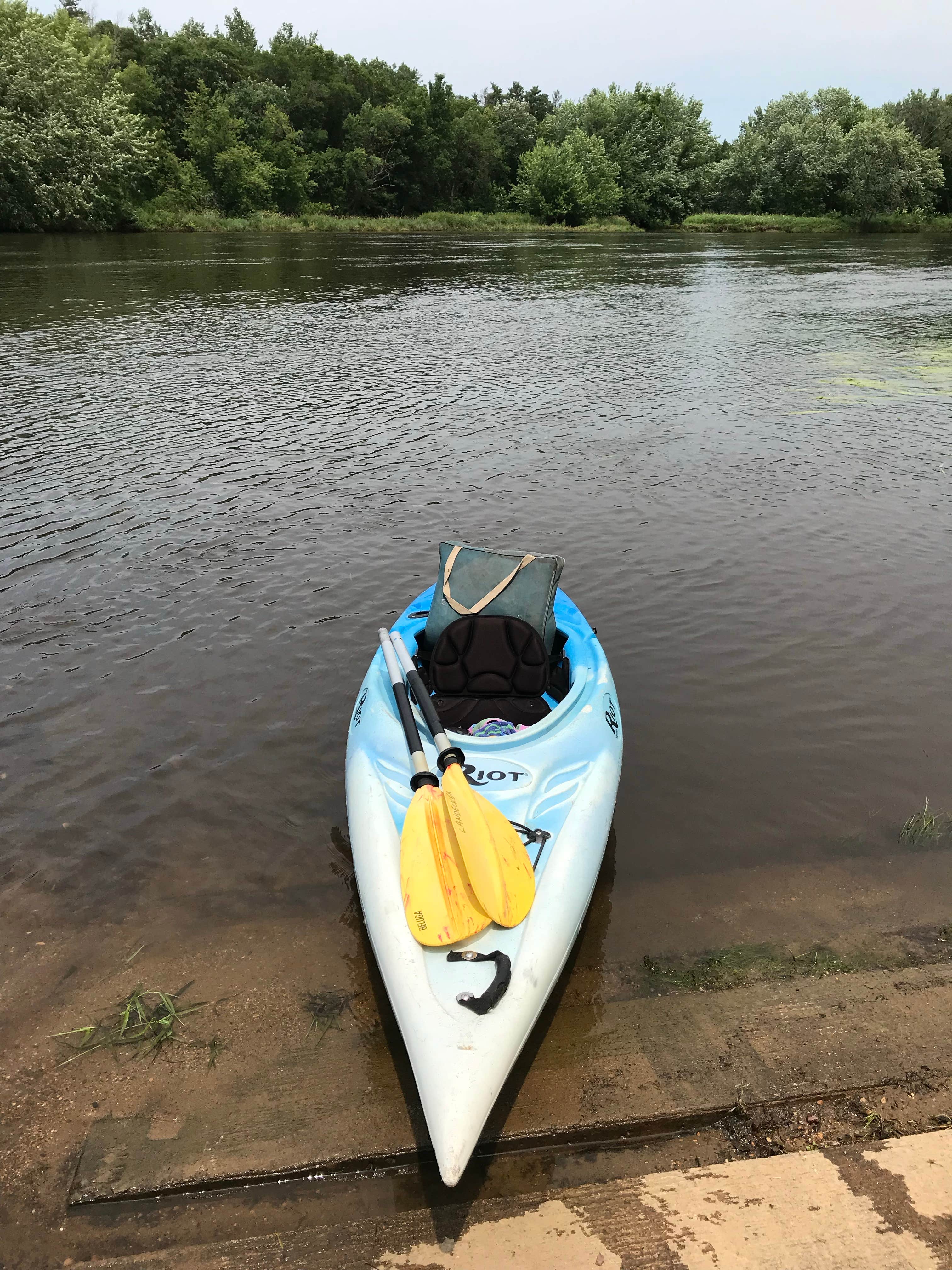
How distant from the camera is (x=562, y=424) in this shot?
14.4 meters

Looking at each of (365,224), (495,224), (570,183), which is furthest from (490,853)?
(570,183)

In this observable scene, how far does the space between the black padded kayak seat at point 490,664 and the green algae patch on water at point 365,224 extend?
50.0m

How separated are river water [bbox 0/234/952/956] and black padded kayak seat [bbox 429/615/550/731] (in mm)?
986

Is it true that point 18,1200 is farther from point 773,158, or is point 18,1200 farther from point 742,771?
point 773,158

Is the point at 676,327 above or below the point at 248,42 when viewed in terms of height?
below

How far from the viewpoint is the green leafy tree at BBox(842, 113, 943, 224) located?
6300 centimetres

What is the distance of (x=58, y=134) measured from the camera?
41.2 meters

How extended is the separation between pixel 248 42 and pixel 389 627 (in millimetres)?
90985

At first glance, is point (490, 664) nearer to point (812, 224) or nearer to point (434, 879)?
point (434, 879)

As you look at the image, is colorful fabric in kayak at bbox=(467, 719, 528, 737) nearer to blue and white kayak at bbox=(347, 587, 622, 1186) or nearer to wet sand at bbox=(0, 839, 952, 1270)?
blue and white kayak at bbox=(347, 587, 622, 1186)

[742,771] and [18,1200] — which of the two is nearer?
[18,1200]

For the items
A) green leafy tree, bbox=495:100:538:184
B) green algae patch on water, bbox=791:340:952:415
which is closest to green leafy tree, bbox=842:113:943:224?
green leafy tree, bbox=495:100:538:184

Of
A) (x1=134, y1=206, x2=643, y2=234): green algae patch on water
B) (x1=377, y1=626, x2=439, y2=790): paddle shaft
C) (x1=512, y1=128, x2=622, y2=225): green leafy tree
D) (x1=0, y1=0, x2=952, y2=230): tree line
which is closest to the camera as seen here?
(x1=377, y1=626, x2=439, y2=790): paddle shaft

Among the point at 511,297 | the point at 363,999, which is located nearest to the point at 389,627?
the point at 363,999
